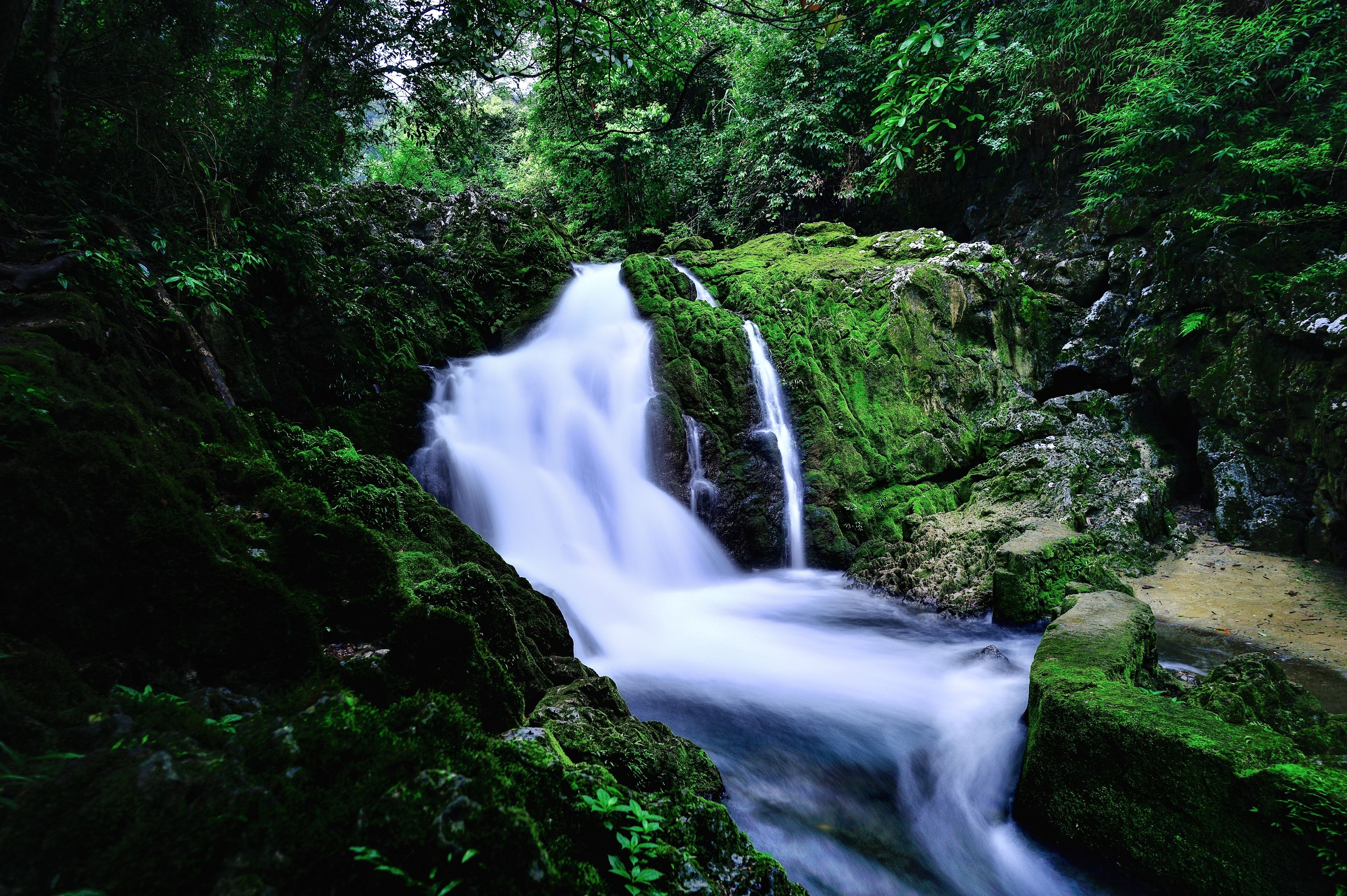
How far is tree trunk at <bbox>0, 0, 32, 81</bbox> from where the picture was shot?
300cm

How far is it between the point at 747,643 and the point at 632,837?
16.8 ft

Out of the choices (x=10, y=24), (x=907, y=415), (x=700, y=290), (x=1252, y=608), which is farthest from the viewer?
(x=700, y=290)

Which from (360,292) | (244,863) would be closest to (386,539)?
(244,863)

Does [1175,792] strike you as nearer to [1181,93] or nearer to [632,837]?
[632,837]

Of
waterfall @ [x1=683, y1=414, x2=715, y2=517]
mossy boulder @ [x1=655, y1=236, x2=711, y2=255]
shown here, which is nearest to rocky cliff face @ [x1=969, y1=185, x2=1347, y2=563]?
waterfall @ [x1=683, y1=414, x2=715, y2=517]

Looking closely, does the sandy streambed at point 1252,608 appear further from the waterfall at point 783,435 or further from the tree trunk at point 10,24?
the tree trunk at point 10,24

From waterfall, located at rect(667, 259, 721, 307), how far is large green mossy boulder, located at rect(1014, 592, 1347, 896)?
32.6 feet

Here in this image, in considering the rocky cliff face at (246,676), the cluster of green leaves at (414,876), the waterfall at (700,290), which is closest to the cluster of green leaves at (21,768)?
the rocky cliff face at (246,676)

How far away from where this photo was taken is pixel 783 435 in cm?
1023

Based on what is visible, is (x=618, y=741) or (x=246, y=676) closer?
(x=246, y=676)

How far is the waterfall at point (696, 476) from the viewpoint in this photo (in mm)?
9430

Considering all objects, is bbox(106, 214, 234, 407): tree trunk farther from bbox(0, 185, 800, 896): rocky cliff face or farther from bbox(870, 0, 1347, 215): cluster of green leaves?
bbox(870, 0, 1347, 215): cluster of green leaves

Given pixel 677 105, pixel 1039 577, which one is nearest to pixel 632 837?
pixel 1039 577

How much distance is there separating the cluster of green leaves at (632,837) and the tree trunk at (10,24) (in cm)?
464
